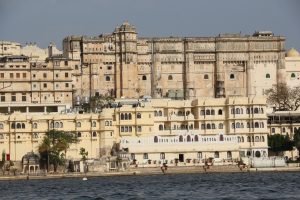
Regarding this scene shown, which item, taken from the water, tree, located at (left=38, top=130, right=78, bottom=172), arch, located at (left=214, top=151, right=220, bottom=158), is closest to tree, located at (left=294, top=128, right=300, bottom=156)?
arch, located at (left=214, top=151, right=220, bottom=158)

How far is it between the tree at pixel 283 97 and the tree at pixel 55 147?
3511cm

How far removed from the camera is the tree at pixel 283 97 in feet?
437

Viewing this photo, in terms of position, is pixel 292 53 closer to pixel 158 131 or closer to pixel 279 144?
pixel 279 144

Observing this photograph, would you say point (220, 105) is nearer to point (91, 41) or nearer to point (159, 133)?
point (159, 133)

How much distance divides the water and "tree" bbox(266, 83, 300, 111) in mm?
36637

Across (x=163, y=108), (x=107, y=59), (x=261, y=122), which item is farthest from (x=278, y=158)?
(x=107, y=59)

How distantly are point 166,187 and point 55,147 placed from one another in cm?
2693

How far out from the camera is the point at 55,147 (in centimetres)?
10138

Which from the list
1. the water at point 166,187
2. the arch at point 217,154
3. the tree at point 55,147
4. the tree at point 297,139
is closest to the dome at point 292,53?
the tree at point 297,139

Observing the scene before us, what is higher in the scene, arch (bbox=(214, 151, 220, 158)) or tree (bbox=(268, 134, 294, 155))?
tree (bbox=(268, 134, 294, 155))

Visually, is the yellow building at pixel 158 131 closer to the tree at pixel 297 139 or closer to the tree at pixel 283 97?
the tree at pixel 297 139

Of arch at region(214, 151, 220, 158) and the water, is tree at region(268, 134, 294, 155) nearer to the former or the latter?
arch at region(214, 151, 220, 158)

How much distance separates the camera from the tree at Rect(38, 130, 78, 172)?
102m

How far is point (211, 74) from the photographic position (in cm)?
14038
